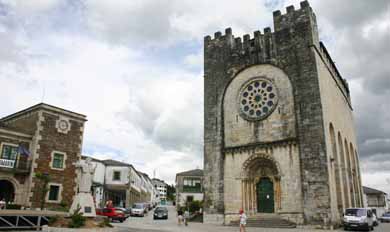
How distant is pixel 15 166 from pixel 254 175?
1632cm

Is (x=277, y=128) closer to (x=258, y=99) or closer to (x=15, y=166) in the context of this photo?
(x=258, y=99)

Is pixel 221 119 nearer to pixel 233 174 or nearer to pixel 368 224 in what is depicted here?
pixel 233 174

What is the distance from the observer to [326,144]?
19.3 m

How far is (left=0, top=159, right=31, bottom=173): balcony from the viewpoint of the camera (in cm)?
2111

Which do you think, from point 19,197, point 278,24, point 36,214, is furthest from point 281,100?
point 19,197

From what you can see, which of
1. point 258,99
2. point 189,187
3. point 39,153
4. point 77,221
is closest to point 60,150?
point 39,153

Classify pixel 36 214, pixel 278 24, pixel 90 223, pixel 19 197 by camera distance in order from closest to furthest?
1. pixel 90 223
2. pixel 36 214
3. pixel 19 197
4. pixel 278 24

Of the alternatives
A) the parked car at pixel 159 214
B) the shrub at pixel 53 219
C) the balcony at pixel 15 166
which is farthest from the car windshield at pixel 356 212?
the balcony at pixel 15 166

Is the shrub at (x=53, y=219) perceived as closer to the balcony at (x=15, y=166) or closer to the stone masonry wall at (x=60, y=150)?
the stone masonry wall at (x=60, y=150)

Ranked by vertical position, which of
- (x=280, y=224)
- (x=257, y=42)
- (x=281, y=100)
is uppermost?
(x=257, y=42)

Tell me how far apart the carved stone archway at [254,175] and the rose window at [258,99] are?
9.82 ft

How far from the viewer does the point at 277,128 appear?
70.0ft

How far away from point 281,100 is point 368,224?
29.9 feet

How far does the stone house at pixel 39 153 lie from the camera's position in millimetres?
21625
